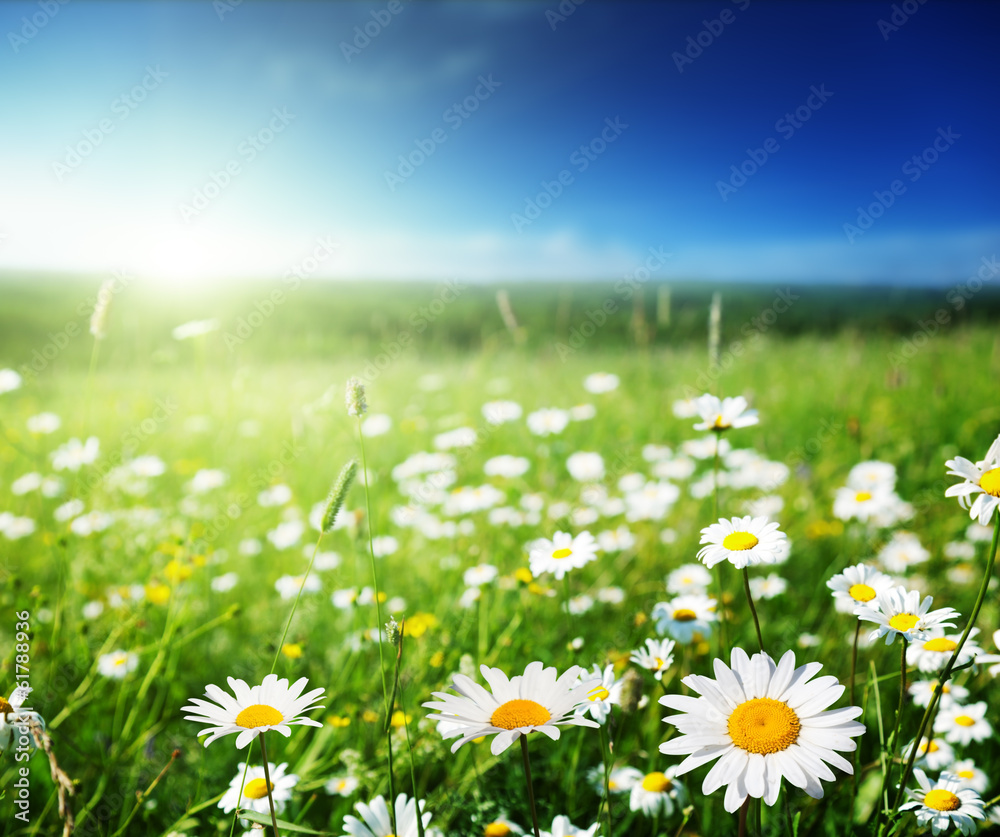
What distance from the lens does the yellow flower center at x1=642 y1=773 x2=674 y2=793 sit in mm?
1188

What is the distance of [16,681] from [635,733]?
1568mm

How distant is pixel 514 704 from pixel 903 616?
0.62 meters

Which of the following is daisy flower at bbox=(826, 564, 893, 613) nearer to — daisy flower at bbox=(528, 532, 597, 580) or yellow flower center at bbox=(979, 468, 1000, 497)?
yellow flower center at bbox=(979, 468, 1000, 497)

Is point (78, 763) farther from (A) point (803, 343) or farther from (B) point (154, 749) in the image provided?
(A) point (803, 343)

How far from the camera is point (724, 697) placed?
831 millimetres

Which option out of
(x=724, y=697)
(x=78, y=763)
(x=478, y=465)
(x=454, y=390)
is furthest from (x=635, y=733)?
(x=454, y=390)

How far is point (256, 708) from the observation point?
88 centimetres

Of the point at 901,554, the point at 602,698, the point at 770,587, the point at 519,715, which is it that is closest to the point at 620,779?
the point at 602,698

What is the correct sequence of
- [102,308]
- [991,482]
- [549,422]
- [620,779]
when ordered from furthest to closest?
[549,422], [102,308], [620,779], [991,482]

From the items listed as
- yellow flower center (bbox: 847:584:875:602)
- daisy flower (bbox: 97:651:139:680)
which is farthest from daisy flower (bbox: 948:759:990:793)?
daisy flower (bbox: 97:651:139:680)

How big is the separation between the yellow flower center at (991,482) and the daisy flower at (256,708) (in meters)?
0.95

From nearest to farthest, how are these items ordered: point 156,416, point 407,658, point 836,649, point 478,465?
point 407,658
point 836,649
point 478,465
point 156,416

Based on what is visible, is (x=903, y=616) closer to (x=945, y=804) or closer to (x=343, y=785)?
(x=945, y=804)

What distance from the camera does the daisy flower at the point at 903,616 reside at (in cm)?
95
